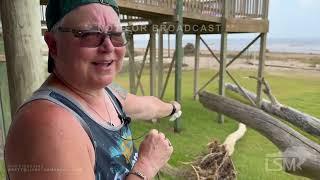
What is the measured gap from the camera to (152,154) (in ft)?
3.92

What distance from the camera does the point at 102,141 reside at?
1.09m

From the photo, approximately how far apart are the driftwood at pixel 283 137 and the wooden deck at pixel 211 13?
2.84 m

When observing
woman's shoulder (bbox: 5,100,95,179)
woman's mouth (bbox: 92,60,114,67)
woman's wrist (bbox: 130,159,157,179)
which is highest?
woman's mouth (bbox: 92,60,114,67)

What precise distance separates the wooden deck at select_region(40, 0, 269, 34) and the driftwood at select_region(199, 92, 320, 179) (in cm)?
284

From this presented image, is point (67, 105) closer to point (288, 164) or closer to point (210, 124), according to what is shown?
point (288, 164)

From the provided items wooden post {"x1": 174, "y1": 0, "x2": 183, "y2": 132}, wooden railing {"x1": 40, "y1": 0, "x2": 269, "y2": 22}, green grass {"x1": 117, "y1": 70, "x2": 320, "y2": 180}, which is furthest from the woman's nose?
wooden post {"x1": 174, "y1": 0, "x2": 183, "y2": 132}

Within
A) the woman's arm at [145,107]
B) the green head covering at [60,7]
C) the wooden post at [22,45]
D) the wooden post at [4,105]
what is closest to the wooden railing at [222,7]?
the wooden post at [4,105]

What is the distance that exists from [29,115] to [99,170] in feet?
0.88

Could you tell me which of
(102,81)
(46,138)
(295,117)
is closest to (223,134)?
(295,117)

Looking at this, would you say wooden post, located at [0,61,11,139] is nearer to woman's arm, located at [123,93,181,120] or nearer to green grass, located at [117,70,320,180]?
green grass, located at [117,70,320,180]

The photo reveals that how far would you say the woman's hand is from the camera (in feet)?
3.78

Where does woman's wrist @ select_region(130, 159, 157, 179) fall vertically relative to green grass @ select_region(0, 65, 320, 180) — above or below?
above

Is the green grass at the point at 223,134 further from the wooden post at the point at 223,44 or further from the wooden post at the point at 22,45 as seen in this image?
the wooden post at the point at 22,45

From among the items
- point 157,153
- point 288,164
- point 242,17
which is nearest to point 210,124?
point 242,17
